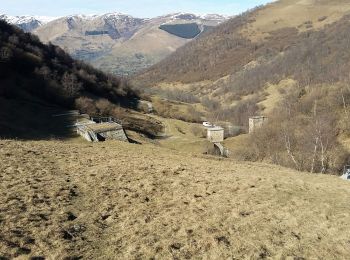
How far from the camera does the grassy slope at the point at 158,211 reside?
14.7 metres

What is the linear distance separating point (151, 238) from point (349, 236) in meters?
8.18

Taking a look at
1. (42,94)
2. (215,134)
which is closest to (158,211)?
(42,94)

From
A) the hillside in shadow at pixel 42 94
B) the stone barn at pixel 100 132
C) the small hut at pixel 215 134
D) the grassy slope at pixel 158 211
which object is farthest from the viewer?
the small hut at pixel 215 134

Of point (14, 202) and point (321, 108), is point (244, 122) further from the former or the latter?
point (14, 202)

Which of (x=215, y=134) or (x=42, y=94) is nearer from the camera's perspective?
(x=42, y=94)

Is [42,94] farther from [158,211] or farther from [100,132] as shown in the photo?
[158,211]

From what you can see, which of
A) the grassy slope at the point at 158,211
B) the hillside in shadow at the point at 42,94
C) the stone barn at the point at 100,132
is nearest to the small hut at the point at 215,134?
the hillside in shadow at the point at 42,94

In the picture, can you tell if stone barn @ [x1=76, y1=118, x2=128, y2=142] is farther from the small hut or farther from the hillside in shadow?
the small hut

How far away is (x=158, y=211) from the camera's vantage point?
18.3 metres

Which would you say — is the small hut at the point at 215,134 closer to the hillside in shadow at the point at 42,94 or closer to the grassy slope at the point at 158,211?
the hillside in shadow at the point at 42,94

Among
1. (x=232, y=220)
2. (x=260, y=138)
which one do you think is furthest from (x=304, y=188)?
(x=260, y=138)

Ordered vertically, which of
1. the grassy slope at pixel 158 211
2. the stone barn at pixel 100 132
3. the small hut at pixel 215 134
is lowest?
the small hut at pixel 215 134

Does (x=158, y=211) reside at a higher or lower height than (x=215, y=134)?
higher

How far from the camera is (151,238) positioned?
15398 mm
